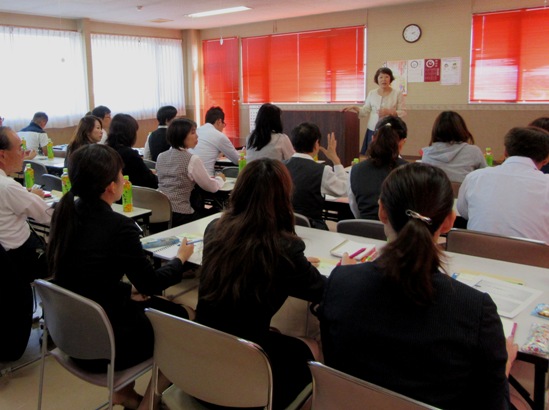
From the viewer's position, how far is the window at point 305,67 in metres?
8.23

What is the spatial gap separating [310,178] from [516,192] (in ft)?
4.06

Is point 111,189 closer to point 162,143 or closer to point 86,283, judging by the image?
point 86,283

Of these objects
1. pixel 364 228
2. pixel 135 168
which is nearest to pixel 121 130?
pixel 135 168

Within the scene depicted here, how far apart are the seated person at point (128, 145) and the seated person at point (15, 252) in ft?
3.82

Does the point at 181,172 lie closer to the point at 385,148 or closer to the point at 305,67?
the point at 385,148

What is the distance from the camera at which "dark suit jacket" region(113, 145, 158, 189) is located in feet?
13.1

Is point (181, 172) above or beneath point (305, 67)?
beneath

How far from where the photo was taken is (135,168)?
4055 millimetres

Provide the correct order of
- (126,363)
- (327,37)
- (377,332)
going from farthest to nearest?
(327,37) → (126,363) → (377,332)

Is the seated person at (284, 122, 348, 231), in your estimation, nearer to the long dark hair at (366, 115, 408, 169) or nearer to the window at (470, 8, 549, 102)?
the long dark hair at (366, 115, 408, 169)

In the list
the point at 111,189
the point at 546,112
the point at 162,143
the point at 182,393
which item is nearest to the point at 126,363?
the point at 182,393

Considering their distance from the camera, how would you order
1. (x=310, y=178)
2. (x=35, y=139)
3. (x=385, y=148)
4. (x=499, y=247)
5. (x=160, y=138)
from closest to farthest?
(x=499, y=247) < (x=385, y=148) < (x=310, y=178) < (x=160, y=138) < (x=35, y=139)

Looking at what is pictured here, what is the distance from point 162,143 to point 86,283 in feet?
11.6

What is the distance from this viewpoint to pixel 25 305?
251 cm
